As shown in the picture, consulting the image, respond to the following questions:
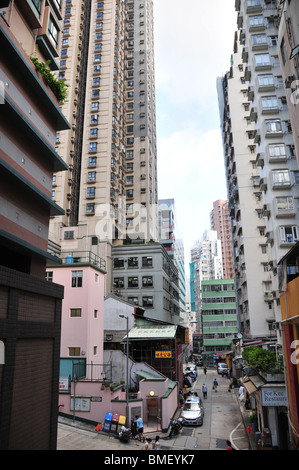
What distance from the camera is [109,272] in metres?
53.1

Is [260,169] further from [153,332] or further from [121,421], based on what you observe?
[121,421]

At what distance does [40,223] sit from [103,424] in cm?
1562

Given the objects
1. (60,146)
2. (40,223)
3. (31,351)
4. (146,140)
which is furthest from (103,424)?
(146,140)

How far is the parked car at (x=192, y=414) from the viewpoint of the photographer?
2817 centimetres

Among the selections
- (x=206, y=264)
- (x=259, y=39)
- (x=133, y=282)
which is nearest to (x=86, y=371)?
(x=133, y=282)

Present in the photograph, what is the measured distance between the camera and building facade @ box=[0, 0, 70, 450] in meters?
12.6

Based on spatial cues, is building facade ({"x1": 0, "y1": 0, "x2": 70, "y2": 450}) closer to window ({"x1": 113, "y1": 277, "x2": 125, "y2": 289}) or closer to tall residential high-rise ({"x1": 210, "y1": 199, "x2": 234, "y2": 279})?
window ({"x1": 113, "y1": 277, "x2": 125, "y2": 289})

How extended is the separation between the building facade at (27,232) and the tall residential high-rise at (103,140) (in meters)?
30.1

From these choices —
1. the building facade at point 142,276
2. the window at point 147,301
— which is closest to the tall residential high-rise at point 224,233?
the building facade at point 142,276

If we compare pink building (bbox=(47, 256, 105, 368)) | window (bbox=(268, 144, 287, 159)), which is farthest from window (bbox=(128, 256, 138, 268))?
window (bbox=(268, 144, 287, 159))

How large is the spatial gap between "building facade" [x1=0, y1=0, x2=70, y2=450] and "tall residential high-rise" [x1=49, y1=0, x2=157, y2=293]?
3009cm

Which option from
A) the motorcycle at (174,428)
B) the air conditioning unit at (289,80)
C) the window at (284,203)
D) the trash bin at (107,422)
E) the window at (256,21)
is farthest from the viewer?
the window at (256,21)

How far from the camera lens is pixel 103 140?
56.9 m

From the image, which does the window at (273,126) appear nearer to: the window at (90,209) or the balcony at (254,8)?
the balcony at (254,8)
